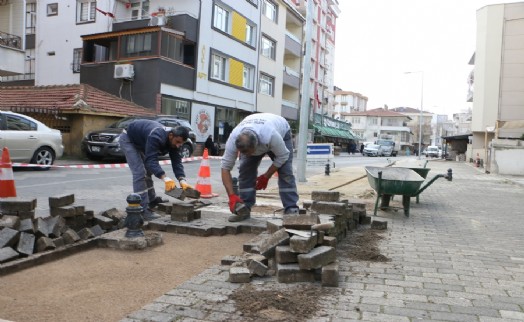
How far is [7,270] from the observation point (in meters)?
3.90

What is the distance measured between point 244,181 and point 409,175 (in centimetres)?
377

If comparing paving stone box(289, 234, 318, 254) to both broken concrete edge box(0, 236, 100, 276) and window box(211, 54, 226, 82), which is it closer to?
broken concrete edge box(0, 236, 100, 276)

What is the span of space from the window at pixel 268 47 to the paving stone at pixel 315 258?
99.2 feet

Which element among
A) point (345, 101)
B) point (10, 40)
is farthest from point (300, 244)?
point (345, 101)

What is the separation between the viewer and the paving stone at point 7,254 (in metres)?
4.02

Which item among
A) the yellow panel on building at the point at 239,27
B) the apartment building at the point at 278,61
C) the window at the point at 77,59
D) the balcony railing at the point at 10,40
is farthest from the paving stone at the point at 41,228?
the apartment building at the point at 278,61

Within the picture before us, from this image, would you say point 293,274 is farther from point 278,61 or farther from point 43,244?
point 278,61

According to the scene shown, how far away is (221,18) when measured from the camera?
2717cm

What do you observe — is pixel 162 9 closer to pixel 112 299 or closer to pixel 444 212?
pixel 444 212

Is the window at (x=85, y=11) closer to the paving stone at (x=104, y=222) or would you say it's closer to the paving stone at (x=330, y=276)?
the paving stone at (x=104, y=222)

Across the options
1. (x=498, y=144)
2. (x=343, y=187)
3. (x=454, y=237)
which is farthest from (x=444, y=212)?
(x=498, y=144)

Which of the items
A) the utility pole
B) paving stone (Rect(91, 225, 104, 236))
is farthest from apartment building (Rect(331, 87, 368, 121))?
paving stone (Rect(91, 225, 104, 236))

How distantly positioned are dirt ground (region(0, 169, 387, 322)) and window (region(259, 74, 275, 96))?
94.8ft

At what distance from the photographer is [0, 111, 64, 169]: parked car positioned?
11.8m
